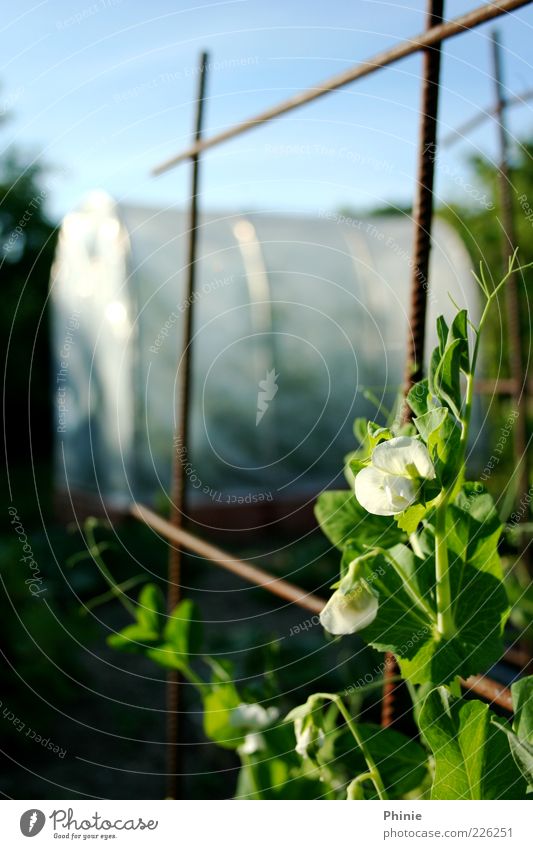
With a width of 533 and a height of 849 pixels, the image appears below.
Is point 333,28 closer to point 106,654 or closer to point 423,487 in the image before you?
point 423,487

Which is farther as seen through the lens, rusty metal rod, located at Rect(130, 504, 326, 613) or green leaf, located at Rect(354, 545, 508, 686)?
rusty metal rod, located at Rect(130, 504, 326, 613)

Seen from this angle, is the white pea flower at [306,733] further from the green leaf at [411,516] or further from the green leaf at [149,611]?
the green leaf at [149,611]

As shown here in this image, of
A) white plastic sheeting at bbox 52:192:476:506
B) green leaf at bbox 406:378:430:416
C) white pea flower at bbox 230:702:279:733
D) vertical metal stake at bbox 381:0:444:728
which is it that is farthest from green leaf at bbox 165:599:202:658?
white plastic sheeting at bbox 52:192:476:506

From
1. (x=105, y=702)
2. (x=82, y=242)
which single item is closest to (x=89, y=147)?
(x=105, y=702)

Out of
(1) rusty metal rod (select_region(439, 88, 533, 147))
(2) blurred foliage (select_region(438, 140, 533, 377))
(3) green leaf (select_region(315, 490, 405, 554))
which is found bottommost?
(3) green leaf (select_region(315, 490, 405, 554))

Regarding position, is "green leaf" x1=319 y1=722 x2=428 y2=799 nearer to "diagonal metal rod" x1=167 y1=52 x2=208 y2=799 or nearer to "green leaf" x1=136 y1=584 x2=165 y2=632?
"green leaf" x1=136 y1=584 x2=165 y2=632

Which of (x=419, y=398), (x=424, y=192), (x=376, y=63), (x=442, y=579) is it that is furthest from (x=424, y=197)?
(x=442, y=579)

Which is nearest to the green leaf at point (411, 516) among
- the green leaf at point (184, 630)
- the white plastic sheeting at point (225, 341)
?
the green leaf at point (184, 630)

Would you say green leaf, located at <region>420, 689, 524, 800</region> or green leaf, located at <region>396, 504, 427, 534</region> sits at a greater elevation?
green leaf, located at <region>396, 504, 427, 534</region>
